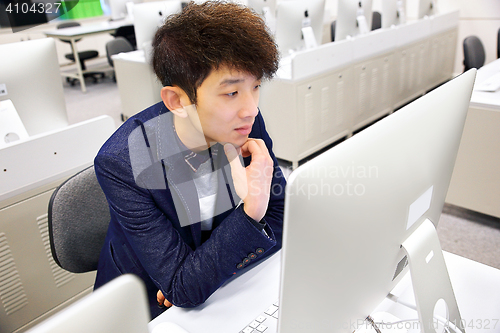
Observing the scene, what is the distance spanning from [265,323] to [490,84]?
1.95 metres

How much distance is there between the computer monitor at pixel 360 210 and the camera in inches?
16.6

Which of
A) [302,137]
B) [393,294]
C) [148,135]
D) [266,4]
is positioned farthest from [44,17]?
[393,294]

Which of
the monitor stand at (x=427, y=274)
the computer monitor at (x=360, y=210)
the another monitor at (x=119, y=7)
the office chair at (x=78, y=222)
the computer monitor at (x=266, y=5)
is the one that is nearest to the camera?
the computer monitor at (x=360, y=210)

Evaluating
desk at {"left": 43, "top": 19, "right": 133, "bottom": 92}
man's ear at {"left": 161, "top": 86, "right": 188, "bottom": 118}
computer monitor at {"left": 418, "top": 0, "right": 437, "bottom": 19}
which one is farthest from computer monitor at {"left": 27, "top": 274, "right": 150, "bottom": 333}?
desk at {"left": 43, "top": 19, "right": 133, "bottom": 92}

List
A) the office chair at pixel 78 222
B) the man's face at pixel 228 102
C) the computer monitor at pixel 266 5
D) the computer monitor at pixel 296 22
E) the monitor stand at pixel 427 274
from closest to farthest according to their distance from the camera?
the monitor stand at pixel 427 274, the man's face at pixel 228 102, the office chair at pixel 78 222, the computer monitor at pixel 296 22, the computer monitor at pixel 266 5

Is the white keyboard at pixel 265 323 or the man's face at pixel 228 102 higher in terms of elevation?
the man's face at pixel 228 102

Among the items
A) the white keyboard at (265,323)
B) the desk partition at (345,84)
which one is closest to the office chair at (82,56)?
the desk partition at (345,84)

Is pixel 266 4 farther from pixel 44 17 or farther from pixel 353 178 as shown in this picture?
pixel 44 17

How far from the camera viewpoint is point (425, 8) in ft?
12.9

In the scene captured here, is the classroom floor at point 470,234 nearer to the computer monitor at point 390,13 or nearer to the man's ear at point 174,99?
the man's ear at point 174,99

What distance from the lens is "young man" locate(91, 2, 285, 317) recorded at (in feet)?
2.28

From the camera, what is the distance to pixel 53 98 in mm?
1461

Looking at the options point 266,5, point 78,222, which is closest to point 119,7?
point 266,5

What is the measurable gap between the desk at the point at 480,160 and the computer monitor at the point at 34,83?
1.83 m
